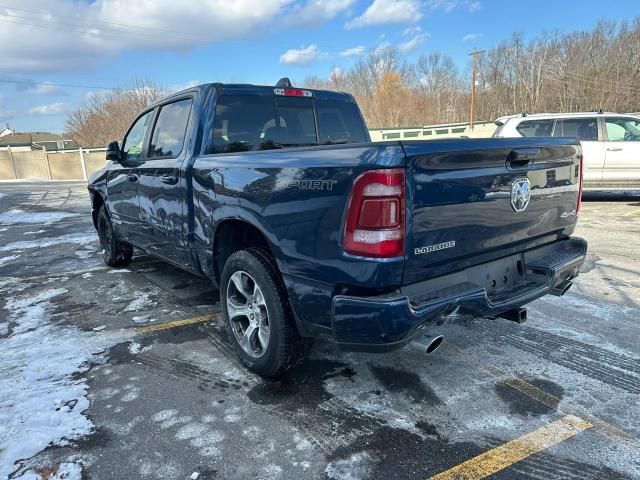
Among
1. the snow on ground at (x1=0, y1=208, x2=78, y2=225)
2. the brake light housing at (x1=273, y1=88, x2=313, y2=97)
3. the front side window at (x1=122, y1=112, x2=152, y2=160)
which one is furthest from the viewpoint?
the snow on ground at (x1=0, y1=208, x2=78, y2=225)

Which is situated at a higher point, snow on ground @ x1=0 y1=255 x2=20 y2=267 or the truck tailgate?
the truck tailgate

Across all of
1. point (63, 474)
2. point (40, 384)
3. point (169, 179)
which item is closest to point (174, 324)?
point (40, 384)

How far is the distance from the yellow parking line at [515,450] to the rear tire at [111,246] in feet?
16.3

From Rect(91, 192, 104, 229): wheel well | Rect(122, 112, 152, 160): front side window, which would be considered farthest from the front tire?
Rect(91, 192, 104, 229): wheel well

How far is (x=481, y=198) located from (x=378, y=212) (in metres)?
0.73

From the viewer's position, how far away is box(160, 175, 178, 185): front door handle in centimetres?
376

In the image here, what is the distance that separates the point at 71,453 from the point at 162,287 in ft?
9.61

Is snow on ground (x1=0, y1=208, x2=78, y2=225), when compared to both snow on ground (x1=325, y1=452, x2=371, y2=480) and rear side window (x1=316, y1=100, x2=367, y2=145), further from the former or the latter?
snow on ground (x1=325, y1=452, x2=371, y2=480)

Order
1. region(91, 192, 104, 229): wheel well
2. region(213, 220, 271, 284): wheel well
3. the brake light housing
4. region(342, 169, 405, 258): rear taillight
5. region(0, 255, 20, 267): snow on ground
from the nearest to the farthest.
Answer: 1. region(342, 169, 405, 258): rear taillight
2. region(213, 220, 271, 284): wheel well
3. the brake light housing
4. region(91, 192, 104, 229): wheel well
5. region(0, 255, 20, 267): snow on ground

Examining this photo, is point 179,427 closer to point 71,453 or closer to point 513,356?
point 71,453

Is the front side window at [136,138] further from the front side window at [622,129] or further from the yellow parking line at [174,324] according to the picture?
the front side window at [622,129]

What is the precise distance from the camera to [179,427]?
8.39ft

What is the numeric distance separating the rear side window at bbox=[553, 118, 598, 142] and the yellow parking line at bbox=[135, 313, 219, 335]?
342 inches

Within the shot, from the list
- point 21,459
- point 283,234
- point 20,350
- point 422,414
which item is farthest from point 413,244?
point 20,350
